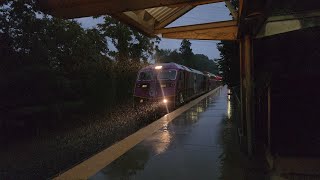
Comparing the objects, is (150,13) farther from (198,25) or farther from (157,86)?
(157,86)

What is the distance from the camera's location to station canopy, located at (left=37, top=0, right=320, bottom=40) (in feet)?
20.1

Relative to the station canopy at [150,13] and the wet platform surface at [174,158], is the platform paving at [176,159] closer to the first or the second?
the wet platform surface at [174,158]

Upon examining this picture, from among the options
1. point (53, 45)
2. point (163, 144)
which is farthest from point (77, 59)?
point (163, 144)

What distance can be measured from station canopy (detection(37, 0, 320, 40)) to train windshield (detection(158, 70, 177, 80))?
11556 millimetres

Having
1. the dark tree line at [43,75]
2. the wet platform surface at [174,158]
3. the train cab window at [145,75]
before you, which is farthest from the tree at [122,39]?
the wet platform surface at [174,158]

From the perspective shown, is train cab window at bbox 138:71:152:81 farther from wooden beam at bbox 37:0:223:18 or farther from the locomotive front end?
wooden beam at bbox 37:0:223:18

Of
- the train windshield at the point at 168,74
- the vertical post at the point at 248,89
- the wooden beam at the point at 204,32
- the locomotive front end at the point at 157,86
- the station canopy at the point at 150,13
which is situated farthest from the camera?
the train windshield at the point at 168,74

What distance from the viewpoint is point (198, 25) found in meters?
9.97

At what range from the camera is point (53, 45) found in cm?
2592

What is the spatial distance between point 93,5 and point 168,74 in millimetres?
16143

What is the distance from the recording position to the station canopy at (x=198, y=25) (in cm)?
613

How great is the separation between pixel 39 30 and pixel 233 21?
52.6 ft

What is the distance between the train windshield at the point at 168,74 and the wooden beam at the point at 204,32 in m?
11.7

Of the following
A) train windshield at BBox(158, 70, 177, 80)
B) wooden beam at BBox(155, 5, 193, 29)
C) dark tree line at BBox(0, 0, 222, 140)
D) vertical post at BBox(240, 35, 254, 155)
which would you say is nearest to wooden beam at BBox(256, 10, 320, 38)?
vertical post at BBox(240, 35, 254, 155)
